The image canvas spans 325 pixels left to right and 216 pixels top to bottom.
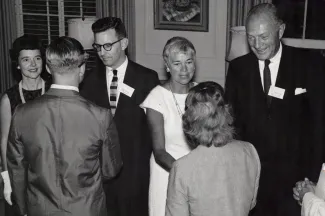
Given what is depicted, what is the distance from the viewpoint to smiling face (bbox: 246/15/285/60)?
2.79 metres

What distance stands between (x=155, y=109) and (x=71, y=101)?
0.68 m

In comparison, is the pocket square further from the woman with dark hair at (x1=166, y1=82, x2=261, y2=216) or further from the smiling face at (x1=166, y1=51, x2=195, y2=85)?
the woman with dark hair at (x1=166, y1=82, x2=261, y2=216)

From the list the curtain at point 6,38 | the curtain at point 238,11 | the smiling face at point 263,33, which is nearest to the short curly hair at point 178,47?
the smiling face at point 263,33

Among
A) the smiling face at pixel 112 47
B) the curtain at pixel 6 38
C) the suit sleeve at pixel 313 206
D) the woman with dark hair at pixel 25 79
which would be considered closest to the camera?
the suit sleeve at pixel 313 206

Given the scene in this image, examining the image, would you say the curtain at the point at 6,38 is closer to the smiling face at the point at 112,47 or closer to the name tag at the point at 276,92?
the smiling face at the point at 112,47

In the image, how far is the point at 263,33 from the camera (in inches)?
110

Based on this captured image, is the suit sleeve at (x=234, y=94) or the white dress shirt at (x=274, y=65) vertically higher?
the white dress shirt at (x=274, y=65)

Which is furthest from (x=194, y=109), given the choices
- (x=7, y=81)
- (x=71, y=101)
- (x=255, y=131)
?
(x=7, y=81)

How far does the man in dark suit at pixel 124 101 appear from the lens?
318 cm

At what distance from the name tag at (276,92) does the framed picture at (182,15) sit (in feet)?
9.12

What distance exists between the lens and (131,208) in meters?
3.33

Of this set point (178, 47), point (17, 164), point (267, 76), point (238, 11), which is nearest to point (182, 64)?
point (178, 47)

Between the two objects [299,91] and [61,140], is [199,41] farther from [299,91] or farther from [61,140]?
[61,140]

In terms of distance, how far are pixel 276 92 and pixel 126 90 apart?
1.11 meters
